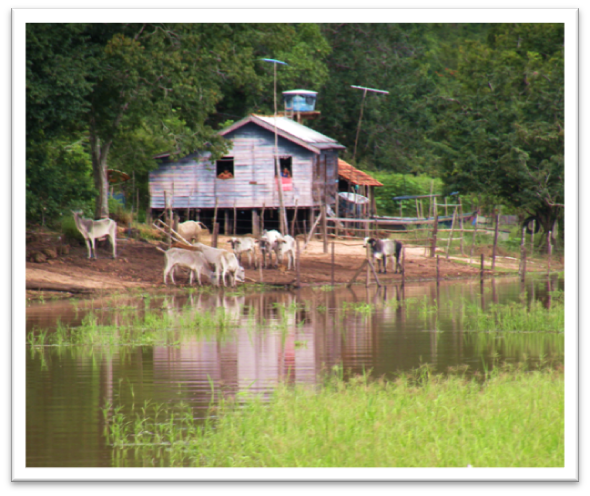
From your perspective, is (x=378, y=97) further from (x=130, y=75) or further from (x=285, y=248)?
(x=130, y=75)

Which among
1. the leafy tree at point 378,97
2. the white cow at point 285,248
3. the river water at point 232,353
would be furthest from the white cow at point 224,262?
the leafy tree at point 378,97

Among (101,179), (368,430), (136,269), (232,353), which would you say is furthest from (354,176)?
(368,430)

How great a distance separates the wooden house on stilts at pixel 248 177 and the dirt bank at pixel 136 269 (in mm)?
6261

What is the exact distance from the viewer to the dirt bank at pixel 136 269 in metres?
20.6

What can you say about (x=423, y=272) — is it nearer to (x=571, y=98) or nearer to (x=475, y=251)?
(x=475, y=251)

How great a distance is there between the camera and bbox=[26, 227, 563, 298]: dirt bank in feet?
67.6

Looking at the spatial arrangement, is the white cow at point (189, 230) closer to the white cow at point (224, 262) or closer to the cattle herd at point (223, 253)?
the cattle herd at point (223, 253)

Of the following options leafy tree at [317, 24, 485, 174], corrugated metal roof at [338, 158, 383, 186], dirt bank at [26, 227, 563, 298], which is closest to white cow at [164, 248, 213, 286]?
dirt bank at [26, 227, 563, 298]

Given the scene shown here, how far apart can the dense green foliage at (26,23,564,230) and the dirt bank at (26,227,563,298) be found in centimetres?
155

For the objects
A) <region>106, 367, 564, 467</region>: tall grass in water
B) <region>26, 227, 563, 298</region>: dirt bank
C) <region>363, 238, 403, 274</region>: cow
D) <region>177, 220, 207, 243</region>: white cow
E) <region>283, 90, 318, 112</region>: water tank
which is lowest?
<region>106, 367, 564, 467</region>: tall grass in water

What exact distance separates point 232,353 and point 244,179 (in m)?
21.9

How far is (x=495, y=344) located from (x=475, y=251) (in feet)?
56.5

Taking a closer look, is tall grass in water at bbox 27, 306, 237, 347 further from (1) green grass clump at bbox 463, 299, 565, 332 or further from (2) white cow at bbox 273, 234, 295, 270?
(2) white cow at bbox 273, 234, 295, 270

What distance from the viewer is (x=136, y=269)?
22.9 meters
